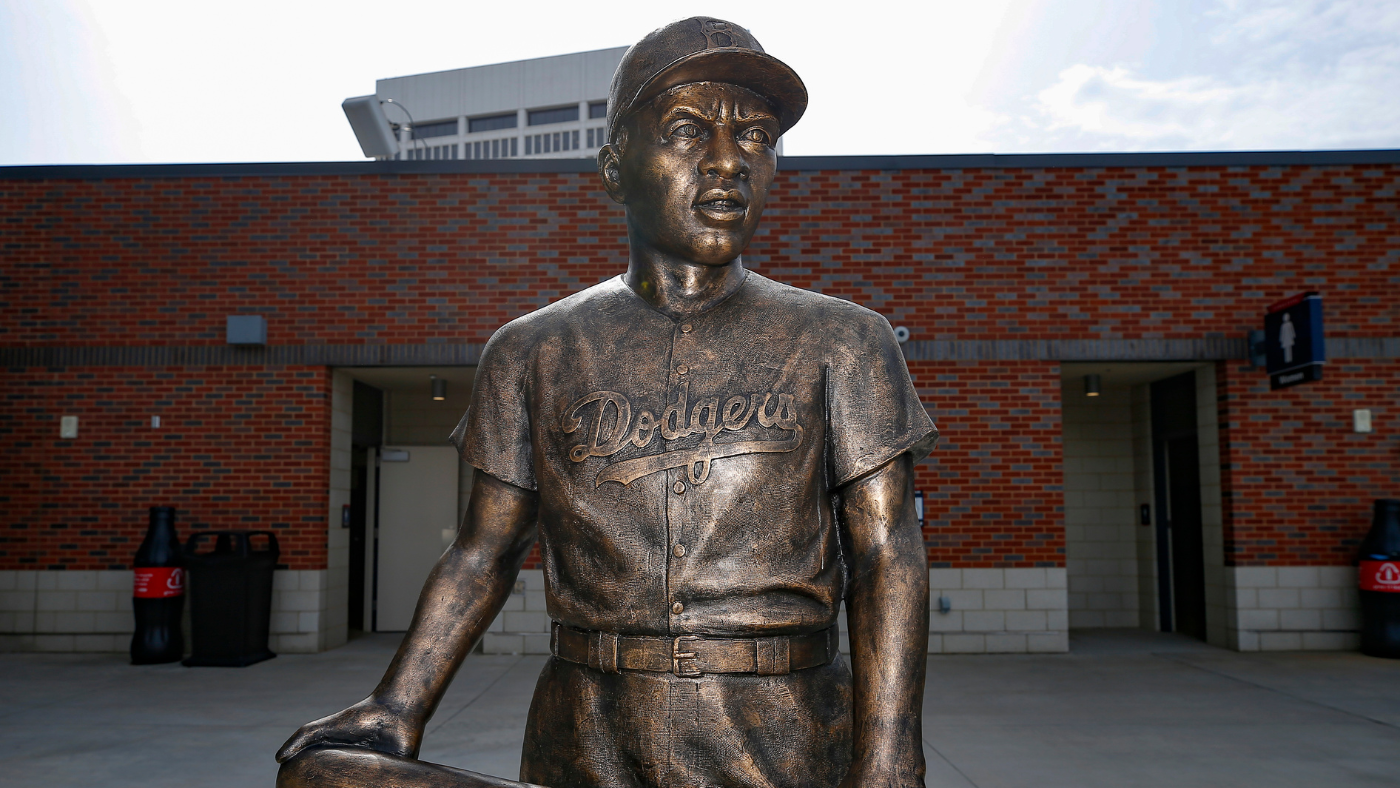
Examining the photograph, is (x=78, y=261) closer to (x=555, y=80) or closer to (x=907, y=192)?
(x=907, y=192)

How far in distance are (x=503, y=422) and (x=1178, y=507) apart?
1098 centimetres

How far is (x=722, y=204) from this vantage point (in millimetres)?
1487

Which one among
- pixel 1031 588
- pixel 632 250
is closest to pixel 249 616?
pixel 1031 588

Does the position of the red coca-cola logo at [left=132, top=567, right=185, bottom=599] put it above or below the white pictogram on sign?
below

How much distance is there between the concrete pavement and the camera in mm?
5152

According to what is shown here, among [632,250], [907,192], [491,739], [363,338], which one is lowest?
[491,739]

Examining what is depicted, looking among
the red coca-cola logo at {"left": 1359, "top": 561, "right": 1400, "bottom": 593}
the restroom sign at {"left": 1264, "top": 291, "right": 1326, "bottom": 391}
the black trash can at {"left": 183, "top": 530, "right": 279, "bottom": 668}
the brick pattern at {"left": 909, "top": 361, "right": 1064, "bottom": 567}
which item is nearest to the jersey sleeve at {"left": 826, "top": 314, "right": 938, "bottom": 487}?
the brick pattern at {"left": 909, "top": 361, "right": 1064, "bottom": 567}

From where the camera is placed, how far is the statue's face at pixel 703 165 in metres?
1.47

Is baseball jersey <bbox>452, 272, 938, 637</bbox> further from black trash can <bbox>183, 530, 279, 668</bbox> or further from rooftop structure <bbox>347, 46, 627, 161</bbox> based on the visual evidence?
rooftop structure <bbox>347, 46, 627, 161</bbox>

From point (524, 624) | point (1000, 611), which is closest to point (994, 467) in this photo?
point (1000, 611)

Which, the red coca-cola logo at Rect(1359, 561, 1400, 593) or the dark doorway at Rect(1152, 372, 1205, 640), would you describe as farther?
the dark doorway at Rect(1152, 372, 1205, 640)

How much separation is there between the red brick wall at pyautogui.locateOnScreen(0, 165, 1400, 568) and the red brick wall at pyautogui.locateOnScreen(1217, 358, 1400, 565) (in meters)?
0.03

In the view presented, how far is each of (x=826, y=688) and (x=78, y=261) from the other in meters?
10.3

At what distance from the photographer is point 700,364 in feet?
4.76
